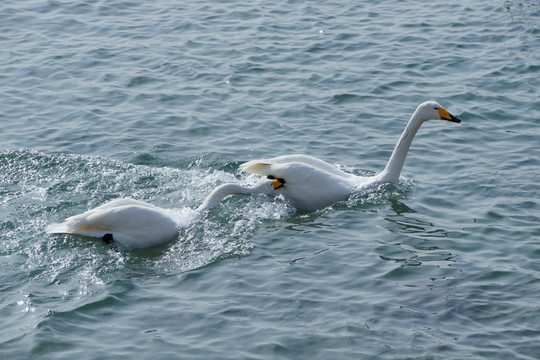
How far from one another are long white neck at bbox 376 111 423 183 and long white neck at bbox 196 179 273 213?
1436mm

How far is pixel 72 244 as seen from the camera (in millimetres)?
10227

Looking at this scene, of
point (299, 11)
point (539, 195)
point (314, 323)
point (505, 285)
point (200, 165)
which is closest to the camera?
point (314, 323)

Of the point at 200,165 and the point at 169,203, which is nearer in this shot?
the point at 169,203

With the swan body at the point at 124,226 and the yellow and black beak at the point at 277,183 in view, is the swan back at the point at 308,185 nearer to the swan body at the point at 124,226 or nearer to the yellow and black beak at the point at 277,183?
the yellow and black beak at the point at 277,183

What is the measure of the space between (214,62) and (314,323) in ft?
26.8

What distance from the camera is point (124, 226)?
10.2 meters

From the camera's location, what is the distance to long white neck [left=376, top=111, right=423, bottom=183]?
11641mm

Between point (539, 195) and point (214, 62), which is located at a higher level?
point (214, 62)

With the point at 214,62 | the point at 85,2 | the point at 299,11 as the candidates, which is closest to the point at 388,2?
the point at 299,11

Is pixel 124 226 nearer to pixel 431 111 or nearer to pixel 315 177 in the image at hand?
pixel 315 177

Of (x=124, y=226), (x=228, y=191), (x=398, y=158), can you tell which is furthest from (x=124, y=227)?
(x=398, y=158)

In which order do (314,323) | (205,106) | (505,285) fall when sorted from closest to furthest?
(314,323)
(505,285)
(205,106)

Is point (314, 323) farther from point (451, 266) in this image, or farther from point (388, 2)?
point (388, 2)

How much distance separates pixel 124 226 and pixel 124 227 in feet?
0.05
